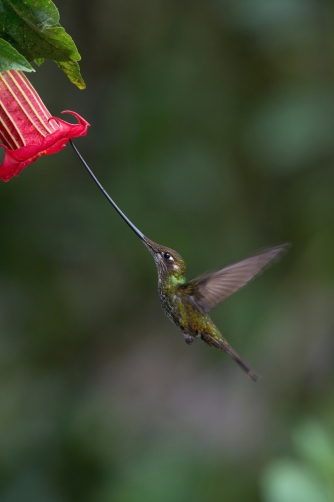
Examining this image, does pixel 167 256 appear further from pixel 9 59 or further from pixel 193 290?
pixel 9 59

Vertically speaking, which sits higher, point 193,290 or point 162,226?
point 193,290

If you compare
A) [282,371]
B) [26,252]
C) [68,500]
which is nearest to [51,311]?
[26,252]

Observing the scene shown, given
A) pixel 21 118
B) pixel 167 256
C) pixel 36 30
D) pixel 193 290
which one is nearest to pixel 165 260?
pixel 167 256

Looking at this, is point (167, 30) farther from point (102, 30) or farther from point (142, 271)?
point (142, 271)

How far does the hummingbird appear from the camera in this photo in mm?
2102

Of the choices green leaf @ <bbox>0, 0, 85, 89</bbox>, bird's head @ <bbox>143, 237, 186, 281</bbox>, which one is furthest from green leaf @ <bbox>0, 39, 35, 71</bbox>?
bird's head @ <bbox>143, 237, 186, 281</bbox>

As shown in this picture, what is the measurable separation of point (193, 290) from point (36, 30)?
1.11 m

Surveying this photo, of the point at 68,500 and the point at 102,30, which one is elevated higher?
the point at 102,30

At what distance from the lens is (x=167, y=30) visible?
3.47 meters

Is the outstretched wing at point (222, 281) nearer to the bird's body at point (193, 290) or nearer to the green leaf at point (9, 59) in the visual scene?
the bird's body at point (193, 290)

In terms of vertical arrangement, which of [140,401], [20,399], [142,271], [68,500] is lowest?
[140,401]

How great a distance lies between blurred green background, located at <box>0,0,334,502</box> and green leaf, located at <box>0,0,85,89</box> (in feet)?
5.93

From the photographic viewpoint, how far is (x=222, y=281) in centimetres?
213

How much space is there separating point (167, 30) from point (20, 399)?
6.61ft
